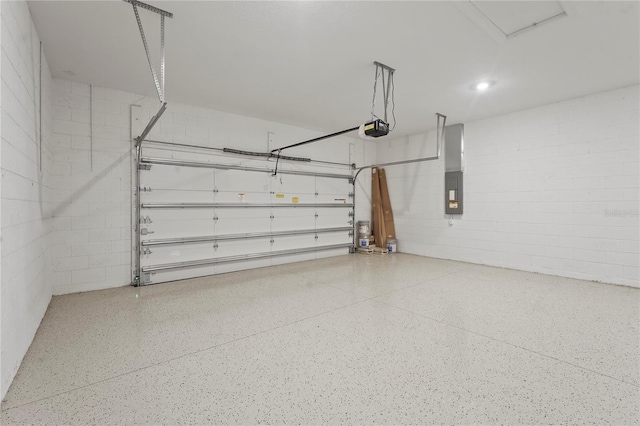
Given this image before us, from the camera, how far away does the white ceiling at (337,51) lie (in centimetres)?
249

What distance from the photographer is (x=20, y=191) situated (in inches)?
86.2

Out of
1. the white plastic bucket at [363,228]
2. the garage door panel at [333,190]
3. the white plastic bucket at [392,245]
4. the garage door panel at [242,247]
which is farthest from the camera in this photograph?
the white plastic bucket at [363,228]

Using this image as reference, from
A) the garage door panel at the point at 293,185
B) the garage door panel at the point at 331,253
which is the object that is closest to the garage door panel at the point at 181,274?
the garage door panel at the point at 293,185

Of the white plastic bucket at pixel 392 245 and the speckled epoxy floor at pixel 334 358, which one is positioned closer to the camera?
the speckled epoxy floor at pixel 334 358

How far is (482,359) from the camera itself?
2.15 meters

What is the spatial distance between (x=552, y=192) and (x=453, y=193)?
63.4 inches

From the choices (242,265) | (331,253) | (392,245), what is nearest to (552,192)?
(392,245)

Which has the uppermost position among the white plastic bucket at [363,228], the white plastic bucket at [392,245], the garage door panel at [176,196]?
the garage door panel at [176,196]

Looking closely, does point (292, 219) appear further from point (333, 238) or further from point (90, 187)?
point (90, 187)

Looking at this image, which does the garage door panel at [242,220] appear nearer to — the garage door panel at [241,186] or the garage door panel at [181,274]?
the garage door panel at [241,186]

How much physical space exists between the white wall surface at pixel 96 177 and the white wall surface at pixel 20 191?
60 centimetres

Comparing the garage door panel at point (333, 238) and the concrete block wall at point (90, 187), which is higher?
the concrete block wall at point (90, 187)

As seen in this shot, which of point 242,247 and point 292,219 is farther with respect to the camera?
point 292,219

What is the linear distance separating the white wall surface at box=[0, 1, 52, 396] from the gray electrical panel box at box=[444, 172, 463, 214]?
619 centimetres
